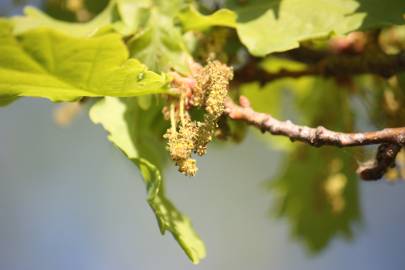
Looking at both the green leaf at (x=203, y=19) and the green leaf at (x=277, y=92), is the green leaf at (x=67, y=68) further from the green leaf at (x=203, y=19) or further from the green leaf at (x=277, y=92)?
the green leaf at (x=277, y=92)

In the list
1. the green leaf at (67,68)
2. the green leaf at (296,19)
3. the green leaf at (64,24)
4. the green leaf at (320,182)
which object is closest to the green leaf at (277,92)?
the green leaf at (320,182)

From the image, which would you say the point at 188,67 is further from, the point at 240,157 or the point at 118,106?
the point at 240,157

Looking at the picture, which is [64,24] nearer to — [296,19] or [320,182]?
[296,19]

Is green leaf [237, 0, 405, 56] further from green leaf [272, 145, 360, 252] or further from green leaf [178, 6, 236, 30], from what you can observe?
green leaf [272, 145, 360, 252]

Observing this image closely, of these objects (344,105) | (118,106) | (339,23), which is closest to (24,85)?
(118,106)

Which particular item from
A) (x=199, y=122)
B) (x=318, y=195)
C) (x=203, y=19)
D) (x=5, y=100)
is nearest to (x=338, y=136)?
(x=199, y=122)

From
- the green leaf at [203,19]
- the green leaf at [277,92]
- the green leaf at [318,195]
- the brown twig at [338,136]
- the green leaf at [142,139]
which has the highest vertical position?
the green leaf at [203,19]
